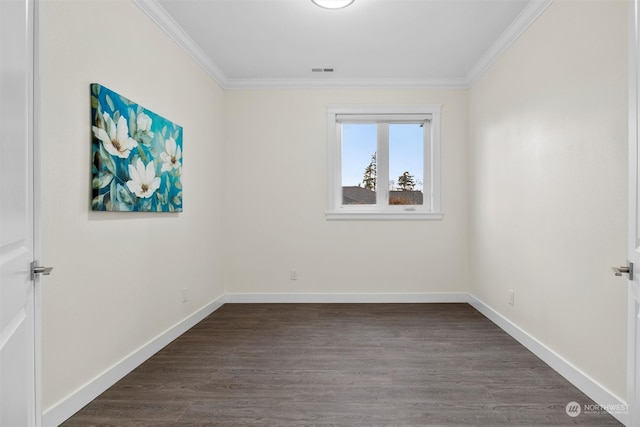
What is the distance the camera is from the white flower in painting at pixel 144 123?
2.56 metres

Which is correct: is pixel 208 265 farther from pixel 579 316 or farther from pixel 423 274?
pixel 579 316

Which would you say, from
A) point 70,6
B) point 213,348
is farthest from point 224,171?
point 70,6

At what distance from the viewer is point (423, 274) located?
4.39 metres

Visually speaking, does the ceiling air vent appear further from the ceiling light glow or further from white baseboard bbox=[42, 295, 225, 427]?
white baseboard bbox=[42, 295, 225, 427]

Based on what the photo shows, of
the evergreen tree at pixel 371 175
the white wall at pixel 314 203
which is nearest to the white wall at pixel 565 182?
the white wall at pixel 314 203

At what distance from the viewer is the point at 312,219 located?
440 centimetres

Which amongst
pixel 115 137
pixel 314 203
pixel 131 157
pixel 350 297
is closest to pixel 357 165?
pixel 314 203

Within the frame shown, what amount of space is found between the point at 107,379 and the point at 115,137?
1.49 m

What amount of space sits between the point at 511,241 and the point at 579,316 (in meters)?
1.03

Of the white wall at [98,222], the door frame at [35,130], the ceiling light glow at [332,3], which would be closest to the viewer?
the door frame at [35,130]

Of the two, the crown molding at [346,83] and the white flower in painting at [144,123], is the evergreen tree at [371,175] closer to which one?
the crown molding at [346,83]

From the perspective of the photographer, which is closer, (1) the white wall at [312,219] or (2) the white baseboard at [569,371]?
(2) the white baseboard at [569,371]

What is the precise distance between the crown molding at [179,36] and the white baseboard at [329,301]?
244 centimetres

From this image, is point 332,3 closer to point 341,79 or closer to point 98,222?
point 341,79
